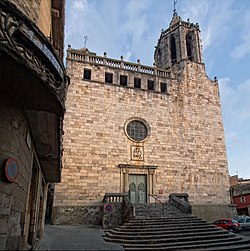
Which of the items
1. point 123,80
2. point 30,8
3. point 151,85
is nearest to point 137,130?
point 123,80

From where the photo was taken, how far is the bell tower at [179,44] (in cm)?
2281

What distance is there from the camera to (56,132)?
21.8ft

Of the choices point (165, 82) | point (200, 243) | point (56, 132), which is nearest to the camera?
point (56, 132)

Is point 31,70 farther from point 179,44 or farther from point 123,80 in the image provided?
point 179,44

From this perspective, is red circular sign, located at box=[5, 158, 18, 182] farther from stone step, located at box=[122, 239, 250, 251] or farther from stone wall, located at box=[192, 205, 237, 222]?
stone wall, located at box=[192, 205, 237, 222]

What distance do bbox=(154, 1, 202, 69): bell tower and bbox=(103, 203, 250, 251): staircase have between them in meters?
15.5

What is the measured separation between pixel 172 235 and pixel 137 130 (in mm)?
10139

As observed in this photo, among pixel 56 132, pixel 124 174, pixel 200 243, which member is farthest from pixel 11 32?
pixel 124 174

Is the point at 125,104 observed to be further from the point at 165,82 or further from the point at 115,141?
the point at 165,82

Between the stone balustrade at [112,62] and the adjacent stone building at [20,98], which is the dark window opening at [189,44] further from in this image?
the adjacent stone building at [20,98]

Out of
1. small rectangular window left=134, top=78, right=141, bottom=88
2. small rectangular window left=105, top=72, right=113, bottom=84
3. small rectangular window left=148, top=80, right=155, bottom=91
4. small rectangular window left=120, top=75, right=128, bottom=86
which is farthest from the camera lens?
small rectangular window left=148, top=80, right=155, bottom=91

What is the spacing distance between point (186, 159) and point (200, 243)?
1038 cm

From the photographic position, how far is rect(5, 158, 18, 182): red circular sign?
4.61m

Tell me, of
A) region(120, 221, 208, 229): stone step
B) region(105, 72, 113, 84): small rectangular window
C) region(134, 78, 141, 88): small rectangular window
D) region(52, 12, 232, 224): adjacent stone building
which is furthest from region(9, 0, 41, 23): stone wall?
region(134, 78, 141, 88): small rectangular window
